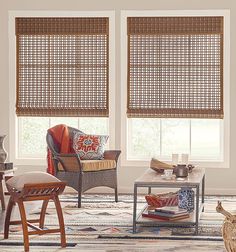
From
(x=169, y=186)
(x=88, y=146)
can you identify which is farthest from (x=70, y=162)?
(x=169, y=186)

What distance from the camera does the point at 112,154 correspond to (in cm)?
898

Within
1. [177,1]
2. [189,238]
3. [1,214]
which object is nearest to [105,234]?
[189,238]

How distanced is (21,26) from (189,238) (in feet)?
15.0

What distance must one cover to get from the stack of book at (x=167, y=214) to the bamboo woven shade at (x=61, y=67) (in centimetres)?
298

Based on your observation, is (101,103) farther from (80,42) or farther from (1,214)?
(1,214)

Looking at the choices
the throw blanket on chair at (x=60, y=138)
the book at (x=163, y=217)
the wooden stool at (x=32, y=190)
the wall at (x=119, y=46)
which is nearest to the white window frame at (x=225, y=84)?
the wall at (x=119, y=46)

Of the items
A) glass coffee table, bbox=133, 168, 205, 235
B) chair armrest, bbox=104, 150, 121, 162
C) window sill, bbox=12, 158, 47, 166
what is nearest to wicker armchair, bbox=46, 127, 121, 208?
chair armrest, bbox=104, 150, 121, 162

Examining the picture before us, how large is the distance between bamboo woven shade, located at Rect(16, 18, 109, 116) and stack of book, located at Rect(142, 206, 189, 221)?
298 cm

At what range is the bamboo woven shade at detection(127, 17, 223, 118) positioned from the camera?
9664 millimetres

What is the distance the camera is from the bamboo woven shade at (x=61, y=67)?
9852 mm

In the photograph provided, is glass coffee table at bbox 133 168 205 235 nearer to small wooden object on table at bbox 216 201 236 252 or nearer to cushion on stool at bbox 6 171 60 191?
cushion on stool at bbox 6 171 60 191

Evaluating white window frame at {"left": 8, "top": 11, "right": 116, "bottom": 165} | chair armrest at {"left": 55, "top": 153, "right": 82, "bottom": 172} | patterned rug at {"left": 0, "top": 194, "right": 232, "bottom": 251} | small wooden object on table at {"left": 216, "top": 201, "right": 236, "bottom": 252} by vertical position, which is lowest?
patterned rug at {"left": 0, "top": 194, "right": 232, "bottom": 251}

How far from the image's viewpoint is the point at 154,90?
9.81 m

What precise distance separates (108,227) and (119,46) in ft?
11.1
